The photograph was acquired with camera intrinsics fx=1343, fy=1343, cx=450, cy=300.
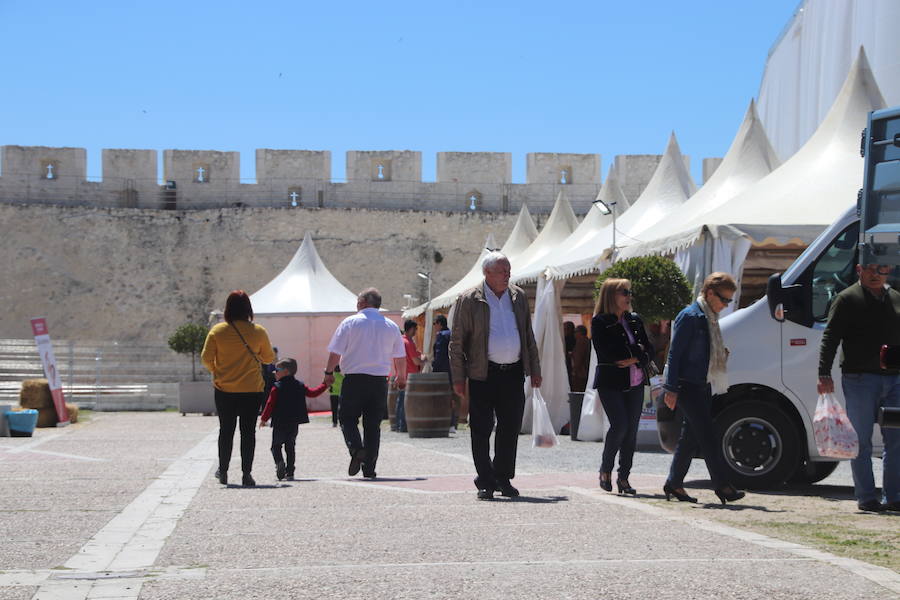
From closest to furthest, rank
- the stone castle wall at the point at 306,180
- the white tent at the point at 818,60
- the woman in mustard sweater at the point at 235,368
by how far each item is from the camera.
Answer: the woman in mustard sweater at the point at 235,368 < the white tent at the point at 818,60 < the stone castle wall at the point at 306,180

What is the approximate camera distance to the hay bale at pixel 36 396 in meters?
20.1

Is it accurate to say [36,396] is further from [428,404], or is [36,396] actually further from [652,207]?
[652,207]

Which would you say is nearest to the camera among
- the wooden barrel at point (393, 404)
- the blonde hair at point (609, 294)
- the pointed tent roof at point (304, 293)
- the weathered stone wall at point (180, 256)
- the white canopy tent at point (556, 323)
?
the blonde hair at point (609, 294)

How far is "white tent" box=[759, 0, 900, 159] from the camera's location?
3120 centimetres

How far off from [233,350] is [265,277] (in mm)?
45222

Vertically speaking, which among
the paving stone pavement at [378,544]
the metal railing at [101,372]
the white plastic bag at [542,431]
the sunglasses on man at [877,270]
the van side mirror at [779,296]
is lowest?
the metal railing at [101,372]

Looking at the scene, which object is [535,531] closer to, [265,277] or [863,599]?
[863,599]

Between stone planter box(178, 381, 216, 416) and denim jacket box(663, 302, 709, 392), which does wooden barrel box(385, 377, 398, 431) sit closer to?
stone planter box(178, 381, 216, 416)

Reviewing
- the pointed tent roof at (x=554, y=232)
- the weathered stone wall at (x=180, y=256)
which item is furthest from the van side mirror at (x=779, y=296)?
the weathered stone wall at (x=180, y=256)

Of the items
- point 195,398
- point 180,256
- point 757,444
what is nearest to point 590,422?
point 757,444

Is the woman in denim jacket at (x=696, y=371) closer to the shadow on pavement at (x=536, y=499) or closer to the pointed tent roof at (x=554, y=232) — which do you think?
the shadow on pavement at (x=536, y=499)

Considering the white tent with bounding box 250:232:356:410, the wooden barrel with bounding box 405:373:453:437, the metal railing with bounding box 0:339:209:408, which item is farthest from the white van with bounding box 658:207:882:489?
the metal railing with bounding box 0:339:209:408

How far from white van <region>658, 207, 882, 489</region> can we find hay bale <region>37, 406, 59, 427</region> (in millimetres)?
13521

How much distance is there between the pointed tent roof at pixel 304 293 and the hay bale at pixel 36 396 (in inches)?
408
